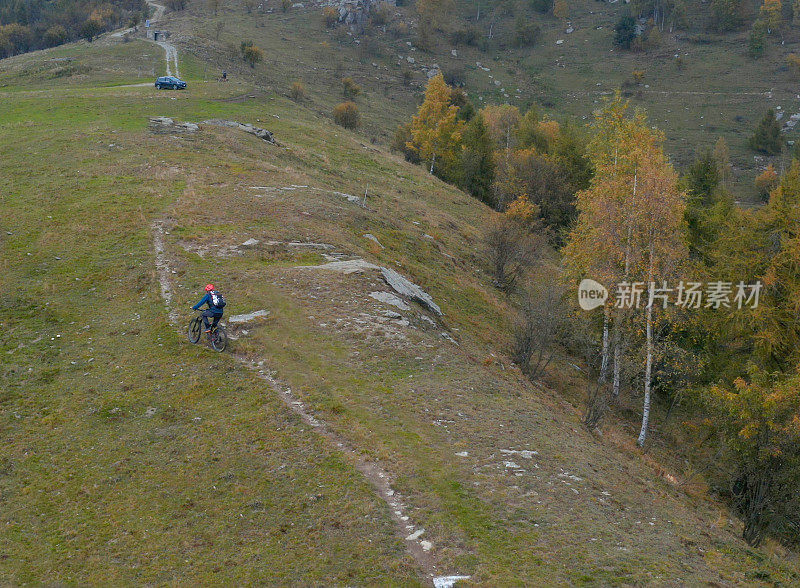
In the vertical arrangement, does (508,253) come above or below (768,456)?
above

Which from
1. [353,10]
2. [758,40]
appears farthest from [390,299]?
[758,40]

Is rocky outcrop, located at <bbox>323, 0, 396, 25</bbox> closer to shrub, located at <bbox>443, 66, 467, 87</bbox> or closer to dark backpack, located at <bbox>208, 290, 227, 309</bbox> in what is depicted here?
shrub, located at <bbox>443, 66, 467, 87</bbox>

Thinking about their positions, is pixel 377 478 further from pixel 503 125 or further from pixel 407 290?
pixel 503 125

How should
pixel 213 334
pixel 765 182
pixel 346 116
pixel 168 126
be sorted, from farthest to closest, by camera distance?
pixel 765 182 < pixel 346 116 < pixel 168 126 < pixel 213 334

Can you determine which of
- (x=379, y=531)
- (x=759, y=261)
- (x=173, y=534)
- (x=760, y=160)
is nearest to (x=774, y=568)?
(x=379, y=531)

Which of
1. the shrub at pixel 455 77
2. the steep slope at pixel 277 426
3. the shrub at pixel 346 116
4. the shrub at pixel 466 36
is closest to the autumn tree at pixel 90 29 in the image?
the shrub at pixel 346 116

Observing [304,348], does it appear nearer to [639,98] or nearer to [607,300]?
[607,300]

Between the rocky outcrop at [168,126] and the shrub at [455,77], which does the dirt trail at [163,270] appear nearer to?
the rocky outcrop at [168,126]
